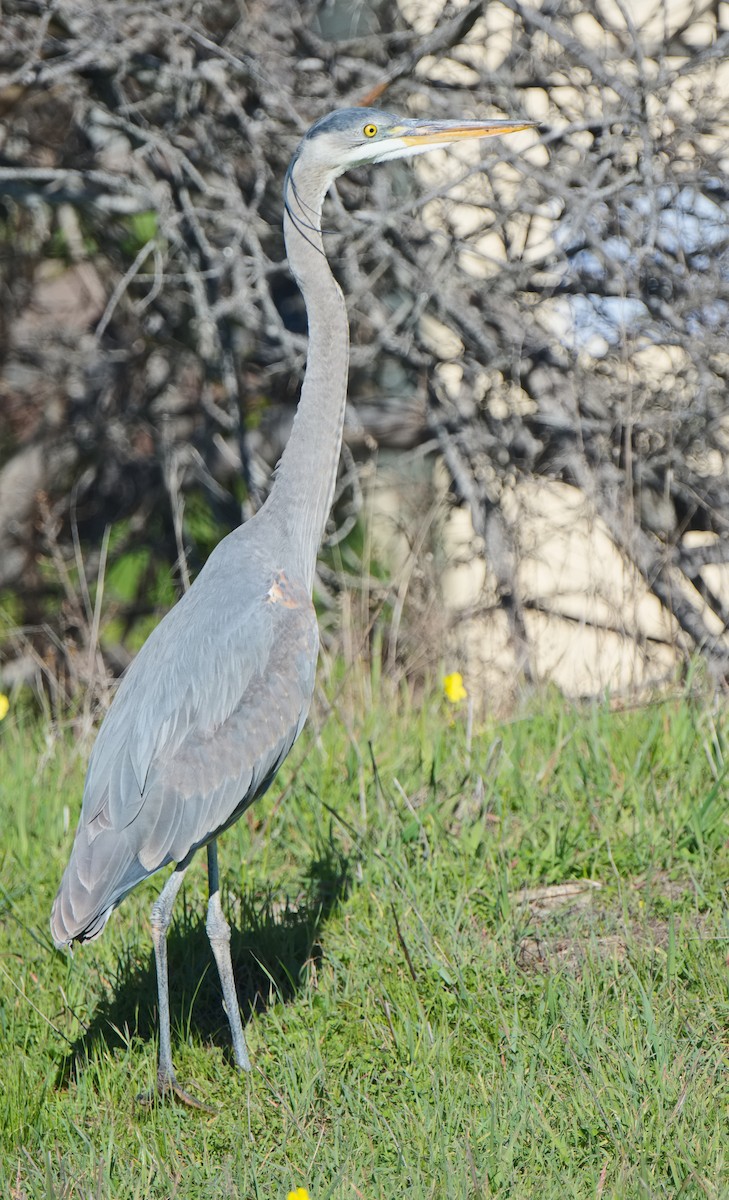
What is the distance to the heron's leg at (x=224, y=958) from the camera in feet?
10.6

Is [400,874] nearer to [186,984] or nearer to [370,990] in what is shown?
[370,990]

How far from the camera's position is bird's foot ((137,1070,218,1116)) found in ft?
10.2

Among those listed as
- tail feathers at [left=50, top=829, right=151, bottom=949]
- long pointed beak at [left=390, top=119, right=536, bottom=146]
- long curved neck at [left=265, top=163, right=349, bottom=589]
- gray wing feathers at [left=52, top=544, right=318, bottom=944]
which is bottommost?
tail feathers at [left=50, top=829, right=151, bottom=949]

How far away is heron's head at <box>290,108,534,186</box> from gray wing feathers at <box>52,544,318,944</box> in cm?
132

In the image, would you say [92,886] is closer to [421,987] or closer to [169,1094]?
[169,1094]

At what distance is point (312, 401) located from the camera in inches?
149

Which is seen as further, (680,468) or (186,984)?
(680,468)

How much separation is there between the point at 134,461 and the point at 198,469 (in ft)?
1.73

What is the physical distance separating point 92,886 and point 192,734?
51 cm

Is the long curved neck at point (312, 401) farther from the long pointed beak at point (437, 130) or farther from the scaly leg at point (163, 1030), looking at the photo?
the scaly leg at point (163, 1030)

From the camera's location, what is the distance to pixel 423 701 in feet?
Answer: 16.7

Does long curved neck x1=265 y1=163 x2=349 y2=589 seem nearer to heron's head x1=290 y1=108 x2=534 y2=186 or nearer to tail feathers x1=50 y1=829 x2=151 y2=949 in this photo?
heron's head x1=290 y1=108 x2=534 y2=186

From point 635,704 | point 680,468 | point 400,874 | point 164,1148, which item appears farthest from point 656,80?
point 164,1148

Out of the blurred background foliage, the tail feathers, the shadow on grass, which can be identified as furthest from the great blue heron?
the blurred background foliage
